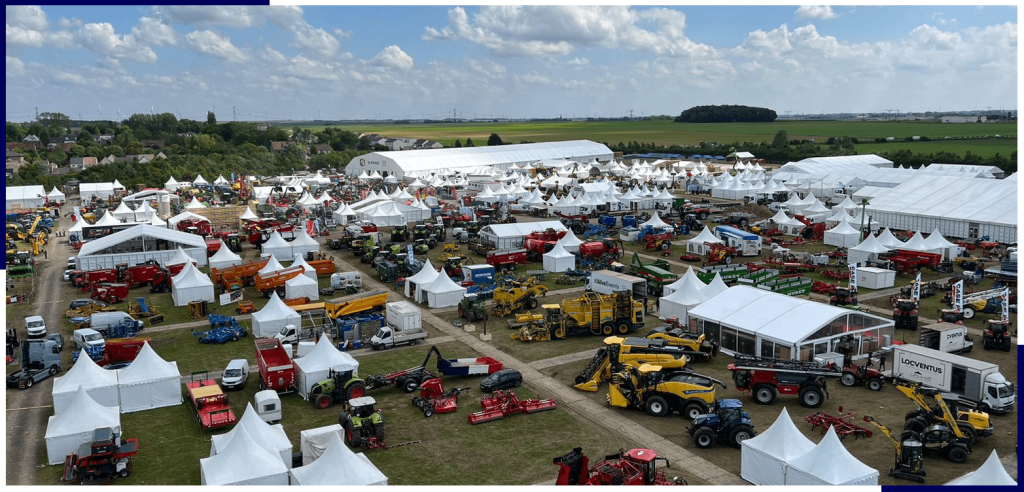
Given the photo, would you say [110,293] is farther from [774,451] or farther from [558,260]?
[774,451]

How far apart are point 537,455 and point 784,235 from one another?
31.6 meters

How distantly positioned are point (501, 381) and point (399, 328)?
237 inches

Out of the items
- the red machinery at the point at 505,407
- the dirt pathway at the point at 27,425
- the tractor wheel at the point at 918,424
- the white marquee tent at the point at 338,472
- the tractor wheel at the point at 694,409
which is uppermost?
the white marquee tent at the point at 338,472

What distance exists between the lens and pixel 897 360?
18750mm

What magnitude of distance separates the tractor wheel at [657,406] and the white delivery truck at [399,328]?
8470mm

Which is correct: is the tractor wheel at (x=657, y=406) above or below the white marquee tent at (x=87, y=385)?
below

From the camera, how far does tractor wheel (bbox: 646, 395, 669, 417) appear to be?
1702 cm

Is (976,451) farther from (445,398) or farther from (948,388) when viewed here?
(445,398)

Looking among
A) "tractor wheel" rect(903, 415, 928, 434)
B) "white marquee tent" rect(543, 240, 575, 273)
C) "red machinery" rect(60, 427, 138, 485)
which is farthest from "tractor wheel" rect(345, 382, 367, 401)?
"white marquee tent" rect(543, 240, 575, 273)

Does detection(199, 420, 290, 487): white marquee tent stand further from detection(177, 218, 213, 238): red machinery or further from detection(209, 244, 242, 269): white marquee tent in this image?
detection(177, 218, 213, 238): red machinery

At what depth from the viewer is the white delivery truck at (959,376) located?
1695cm

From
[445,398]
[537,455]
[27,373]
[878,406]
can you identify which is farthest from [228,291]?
[878,406]

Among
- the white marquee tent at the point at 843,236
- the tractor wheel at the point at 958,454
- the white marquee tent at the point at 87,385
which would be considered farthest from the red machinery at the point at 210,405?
the white marquee tent at the point at 843,236

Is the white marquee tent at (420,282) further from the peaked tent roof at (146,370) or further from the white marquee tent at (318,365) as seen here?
the peaked tent roof at (146,370)
